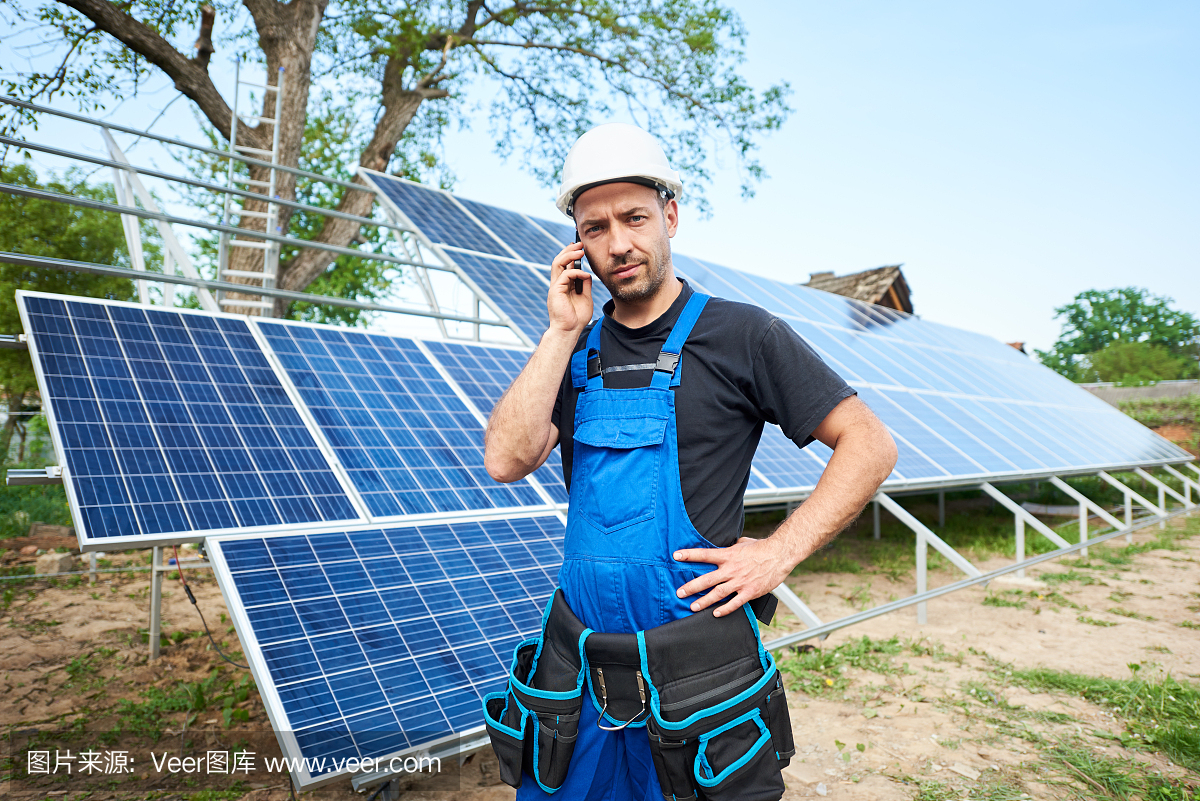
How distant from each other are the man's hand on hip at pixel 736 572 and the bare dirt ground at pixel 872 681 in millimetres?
2590

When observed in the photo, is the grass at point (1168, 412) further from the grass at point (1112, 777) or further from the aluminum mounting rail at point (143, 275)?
the aluminum mounting rail at point (143, 275)

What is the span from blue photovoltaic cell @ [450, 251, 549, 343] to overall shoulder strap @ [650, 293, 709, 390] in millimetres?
4864

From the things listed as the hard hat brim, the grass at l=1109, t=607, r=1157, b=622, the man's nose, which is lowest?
the grass at l=1109, t=607, r=1157, b=622

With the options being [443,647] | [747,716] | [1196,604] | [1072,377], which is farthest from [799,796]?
[1072,377]

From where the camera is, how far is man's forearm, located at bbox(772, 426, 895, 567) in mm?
1761

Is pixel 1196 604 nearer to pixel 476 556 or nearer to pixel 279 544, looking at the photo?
pixel 476 556

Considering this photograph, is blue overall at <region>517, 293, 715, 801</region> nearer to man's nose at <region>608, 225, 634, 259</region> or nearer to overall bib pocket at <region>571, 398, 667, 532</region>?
overall bib pocket at <region>571, 398, 667, 532</region>

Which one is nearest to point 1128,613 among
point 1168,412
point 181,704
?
point 181,704

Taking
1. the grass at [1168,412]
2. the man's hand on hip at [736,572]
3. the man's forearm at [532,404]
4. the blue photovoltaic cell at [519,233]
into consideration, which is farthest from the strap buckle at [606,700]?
the grass at [1168,412]

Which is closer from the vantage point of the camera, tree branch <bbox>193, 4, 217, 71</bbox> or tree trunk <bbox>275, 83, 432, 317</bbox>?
tree branch <bbox>193, 4, 217, 71</bbox>

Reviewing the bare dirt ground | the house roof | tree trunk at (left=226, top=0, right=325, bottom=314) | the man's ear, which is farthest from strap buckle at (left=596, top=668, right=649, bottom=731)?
the house roof

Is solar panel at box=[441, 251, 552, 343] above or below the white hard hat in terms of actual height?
below

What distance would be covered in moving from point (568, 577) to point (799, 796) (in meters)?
2.69

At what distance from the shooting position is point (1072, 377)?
65.9 metres
